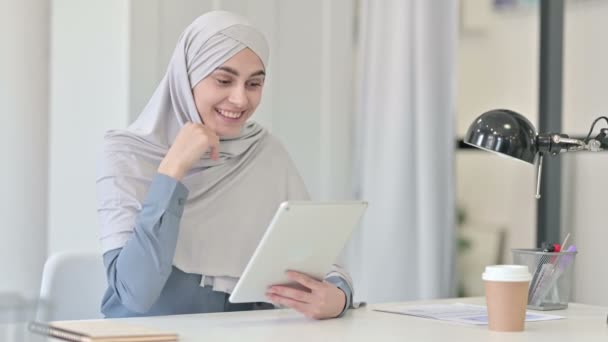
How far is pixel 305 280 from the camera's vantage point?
5.68 feet

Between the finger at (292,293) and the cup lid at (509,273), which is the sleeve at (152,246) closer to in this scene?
the finger at (292,293)

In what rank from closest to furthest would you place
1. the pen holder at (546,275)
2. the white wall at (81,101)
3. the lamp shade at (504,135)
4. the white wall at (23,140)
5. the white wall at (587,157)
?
the lamp shade at (504,135) → the pen holder at (546,275) → the white wall at (23,140) → the white wall at (81,101) → the white wall at (587,157)

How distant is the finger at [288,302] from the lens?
170 centimetres

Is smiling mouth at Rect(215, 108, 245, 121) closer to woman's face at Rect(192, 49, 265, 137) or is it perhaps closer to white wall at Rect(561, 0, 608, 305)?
woman's face at Rect(192, 49, 265, 137)

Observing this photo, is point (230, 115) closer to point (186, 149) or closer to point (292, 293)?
point (186, 149)

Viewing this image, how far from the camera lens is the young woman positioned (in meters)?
1.80

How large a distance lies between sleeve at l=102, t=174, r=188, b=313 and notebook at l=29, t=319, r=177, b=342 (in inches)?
13.2

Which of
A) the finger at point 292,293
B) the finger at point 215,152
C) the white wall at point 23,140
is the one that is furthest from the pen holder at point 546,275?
the white wall at point 23,140

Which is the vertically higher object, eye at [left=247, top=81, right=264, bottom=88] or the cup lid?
eye at [left=247, top=81, right=264, bottom=88]

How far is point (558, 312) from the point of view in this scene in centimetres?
193

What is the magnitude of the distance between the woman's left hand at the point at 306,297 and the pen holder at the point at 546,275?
1.48ft

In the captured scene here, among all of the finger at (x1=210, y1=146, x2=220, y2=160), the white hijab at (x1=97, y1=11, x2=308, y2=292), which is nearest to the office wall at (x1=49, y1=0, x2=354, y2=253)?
the white hijab at (x1=97, y1=11, x2=308, y2=292)

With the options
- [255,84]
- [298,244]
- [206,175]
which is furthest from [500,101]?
[298,244]

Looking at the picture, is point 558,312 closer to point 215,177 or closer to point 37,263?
point 215,177
